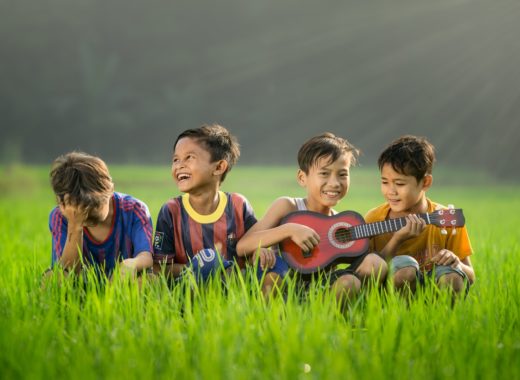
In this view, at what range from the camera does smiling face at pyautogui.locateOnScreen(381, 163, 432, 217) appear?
332cm

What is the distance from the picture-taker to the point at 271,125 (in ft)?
132

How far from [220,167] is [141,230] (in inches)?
22.8

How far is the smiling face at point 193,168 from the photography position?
341 cm

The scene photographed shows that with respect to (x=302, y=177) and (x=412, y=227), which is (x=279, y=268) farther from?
(x=412, y=227)

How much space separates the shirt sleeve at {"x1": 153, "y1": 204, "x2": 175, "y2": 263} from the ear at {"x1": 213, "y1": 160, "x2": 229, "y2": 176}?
0.36 metres

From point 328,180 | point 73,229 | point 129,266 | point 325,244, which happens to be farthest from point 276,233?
point 73,229

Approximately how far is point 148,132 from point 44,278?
3519cm

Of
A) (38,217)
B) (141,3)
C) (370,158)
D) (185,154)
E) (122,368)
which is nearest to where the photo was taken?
(122,368)

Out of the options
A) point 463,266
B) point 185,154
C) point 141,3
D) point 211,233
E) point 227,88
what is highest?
point 141,3

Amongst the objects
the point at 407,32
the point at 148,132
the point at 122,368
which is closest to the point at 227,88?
the point at 148,132

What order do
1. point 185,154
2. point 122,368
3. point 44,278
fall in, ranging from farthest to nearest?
1. point 185,154
2. point 44,278
3. point 122,368

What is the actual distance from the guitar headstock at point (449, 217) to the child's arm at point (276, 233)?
64 cm

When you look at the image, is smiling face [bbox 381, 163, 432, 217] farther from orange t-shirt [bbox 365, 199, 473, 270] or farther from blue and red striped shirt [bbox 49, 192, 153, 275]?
blue and red striped shirt [bbox 49, 192, 153, 275]

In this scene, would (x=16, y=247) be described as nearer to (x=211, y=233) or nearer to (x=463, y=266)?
(x=211, y=233)
